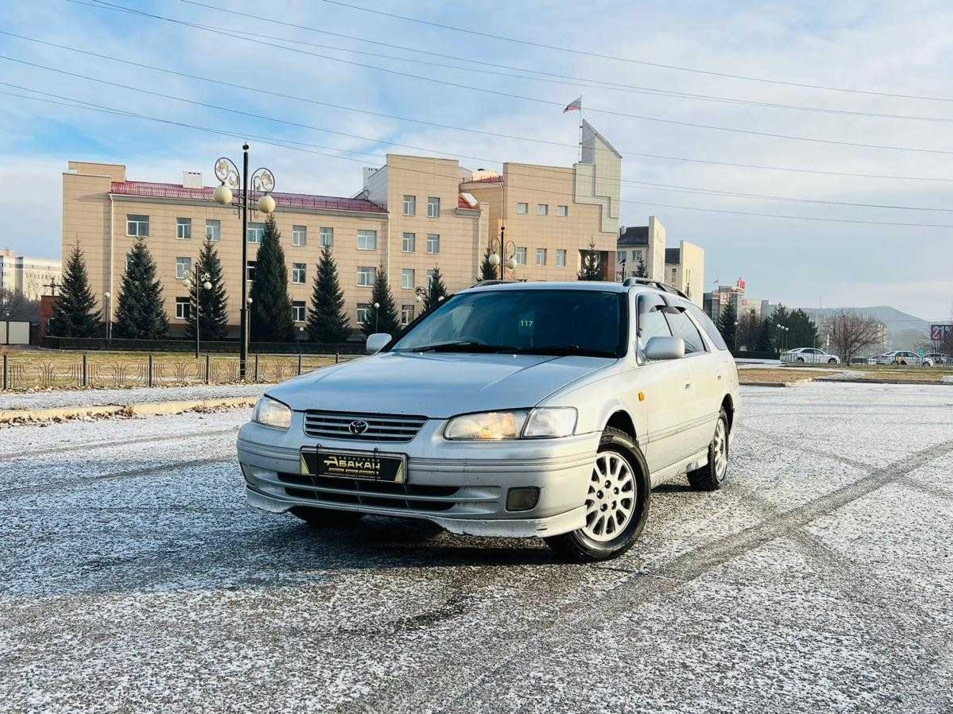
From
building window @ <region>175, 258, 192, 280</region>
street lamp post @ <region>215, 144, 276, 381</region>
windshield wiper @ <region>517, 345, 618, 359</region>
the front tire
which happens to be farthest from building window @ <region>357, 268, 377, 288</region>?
the front tire

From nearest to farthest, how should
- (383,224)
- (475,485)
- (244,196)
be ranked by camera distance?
1. (475,485)
2. (244,196)
3. (383,224)

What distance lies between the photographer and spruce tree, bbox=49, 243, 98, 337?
5872 cm

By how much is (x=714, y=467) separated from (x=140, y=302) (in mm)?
59755

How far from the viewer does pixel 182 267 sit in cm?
6469

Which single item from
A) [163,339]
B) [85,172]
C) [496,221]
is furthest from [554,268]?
[85,172]

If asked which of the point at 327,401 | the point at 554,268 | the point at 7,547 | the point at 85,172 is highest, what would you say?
the point at 85,172

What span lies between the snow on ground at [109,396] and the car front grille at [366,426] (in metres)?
10.5

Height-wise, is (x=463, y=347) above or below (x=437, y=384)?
above

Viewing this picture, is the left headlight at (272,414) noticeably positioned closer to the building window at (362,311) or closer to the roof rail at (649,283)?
the roof rail at (649,283)

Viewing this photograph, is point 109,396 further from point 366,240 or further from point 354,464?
point 366,240

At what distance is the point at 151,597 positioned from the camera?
3785 mm

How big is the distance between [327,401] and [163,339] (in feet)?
196

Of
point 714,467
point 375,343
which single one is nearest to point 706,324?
point 714,467

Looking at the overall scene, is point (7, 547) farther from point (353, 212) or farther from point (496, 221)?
point (496, 221)
